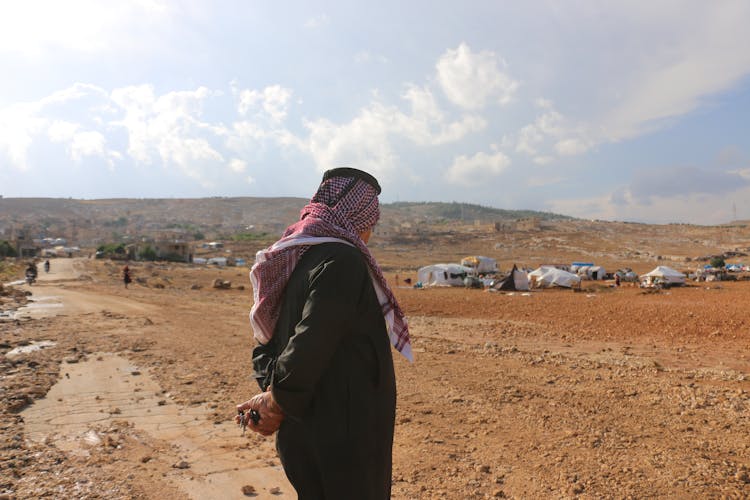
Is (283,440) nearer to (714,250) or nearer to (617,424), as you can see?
(617,424)

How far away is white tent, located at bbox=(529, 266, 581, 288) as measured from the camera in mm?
30250

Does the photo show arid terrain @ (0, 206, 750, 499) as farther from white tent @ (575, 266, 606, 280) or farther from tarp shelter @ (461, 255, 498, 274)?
tarp shelter @ (461, 255, 498, 274)

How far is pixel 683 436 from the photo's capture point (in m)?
4.96

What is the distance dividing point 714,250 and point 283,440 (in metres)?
83.0

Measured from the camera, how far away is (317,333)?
1.94m

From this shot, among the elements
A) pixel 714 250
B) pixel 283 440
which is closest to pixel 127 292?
pixel 283 440

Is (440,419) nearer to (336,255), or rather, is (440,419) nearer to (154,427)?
(154,427)

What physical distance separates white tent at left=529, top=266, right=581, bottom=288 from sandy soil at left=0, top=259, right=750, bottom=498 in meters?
18.4

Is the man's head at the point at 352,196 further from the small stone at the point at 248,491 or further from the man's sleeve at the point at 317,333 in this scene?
the small stone at the point at 248,491

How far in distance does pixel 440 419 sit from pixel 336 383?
13.2 ft

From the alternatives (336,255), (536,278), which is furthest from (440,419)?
(536,278)

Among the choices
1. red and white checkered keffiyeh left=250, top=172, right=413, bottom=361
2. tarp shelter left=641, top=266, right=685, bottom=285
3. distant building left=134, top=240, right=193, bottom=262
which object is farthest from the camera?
distant building left=134, top=240, right=193, bottom=262

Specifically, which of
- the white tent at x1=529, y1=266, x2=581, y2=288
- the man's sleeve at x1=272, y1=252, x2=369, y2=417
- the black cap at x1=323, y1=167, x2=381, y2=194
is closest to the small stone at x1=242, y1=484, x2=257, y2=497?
the man's sleeve at x1=272, y1=252, x2=369, y2=417

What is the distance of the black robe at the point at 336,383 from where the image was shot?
6.46ft
